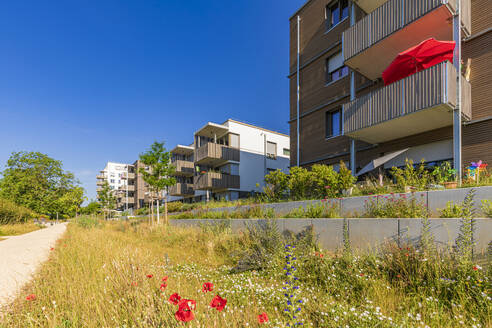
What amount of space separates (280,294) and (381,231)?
115 inches

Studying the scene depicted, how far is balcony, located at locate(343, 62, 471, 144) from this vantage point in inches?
285

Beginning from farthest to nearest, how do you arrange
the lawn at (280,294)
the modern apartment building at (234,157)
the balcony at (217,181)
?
the modern apartment building at (234,157)
the balcony at (217,181)
the lawn at (280,294)

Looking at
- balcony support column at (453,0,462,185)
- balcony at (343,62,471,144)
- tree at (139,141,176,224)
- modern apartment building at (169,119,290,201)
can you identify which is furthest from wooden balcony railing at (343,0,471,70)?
modern apartment building at (169,119,290,201)

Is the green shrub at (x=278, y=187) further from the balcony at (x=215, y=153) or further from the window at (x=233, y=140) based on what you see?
the window at (x=233, y=140)

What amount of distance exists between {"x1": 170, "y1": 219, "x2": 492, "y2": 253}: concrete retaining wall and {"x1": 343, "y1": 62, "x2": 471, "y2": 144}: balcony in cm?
510

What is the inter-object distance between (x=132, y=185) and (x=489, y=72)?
199 feet

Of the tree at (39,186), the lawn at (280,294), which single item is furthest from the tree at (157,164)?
the tree at (39,186)

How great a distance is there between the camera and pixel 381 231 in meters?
4.79

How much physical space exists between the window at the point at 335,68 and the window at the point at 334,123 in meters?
1.99

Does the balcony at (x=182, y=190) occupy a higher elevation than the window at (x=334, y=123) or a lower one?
lower

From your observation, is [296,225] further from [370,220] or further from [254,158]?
[254,158]

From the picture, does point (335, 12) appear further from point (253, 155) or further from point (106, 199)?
point (106, 199)

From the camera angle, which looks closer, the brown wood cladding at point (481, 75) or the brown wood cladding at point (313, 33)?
the brown wood cladding at point (481, 75)

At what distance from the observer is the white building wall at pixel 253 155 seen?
2465 cm
